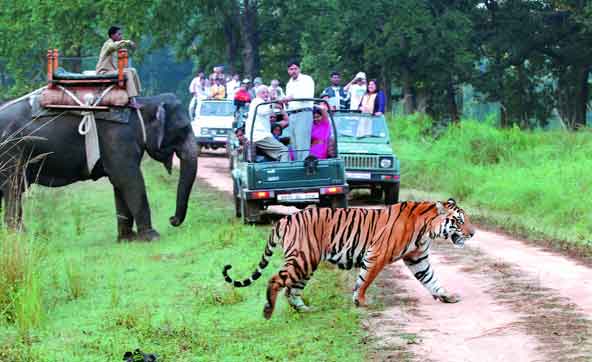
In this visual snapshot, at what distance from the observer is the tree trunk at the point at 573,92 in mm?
43750

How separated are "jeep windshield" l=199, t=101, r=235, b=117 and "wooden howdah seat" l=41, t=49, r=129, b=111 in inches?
634

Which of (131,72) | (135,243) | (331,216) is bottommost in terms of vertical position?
(135,243)

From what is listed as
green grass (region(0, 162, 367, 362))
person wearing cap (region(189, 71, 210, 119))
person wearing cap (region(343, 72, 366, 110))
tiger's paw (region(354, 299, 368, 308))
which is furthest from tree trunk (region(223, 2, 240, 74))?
tiger's paw (region(354, 299, 368, 308))

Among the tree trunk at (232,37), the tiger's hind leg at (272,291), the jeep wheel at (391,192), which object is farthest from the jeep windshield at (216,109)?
the tiger's hind leg at (272,291)

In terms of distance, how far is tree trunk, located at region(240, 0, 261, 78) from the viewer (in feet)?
160

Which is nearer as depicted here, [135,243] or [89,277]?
[89,277]

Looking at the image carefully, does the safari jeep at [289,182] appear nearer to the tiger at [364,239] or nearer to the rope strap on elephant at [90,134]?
the rope strap on elephant at [90,134]

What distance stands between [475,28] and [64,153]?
30.7 metres

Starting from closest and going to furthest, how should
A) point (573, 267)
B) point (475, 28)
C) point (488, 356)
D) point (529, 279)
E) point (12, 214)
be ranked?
point (488, 356) < point (529, 279) < point (573, 267) < point (12, 214) < point (475, 28)

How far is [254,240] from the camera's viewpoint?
53.2 ft

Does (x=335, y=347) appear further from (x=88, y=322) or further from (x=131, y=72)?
(x=131, y=72)

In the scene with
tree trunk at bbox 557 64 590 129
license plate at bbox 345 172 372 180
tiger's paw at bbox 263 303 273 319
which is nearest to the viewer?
tiger's paw at bbox 263 303 273 319

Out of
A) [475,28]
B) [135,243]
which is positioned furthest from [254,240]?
[475,28]

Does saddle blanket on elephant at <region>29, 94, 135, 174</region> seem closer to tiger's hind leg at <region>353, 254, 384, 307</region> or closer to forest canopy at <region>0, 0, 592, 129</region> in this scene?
tiger's hind leg at <region>353, 254, 384, 307</region>
